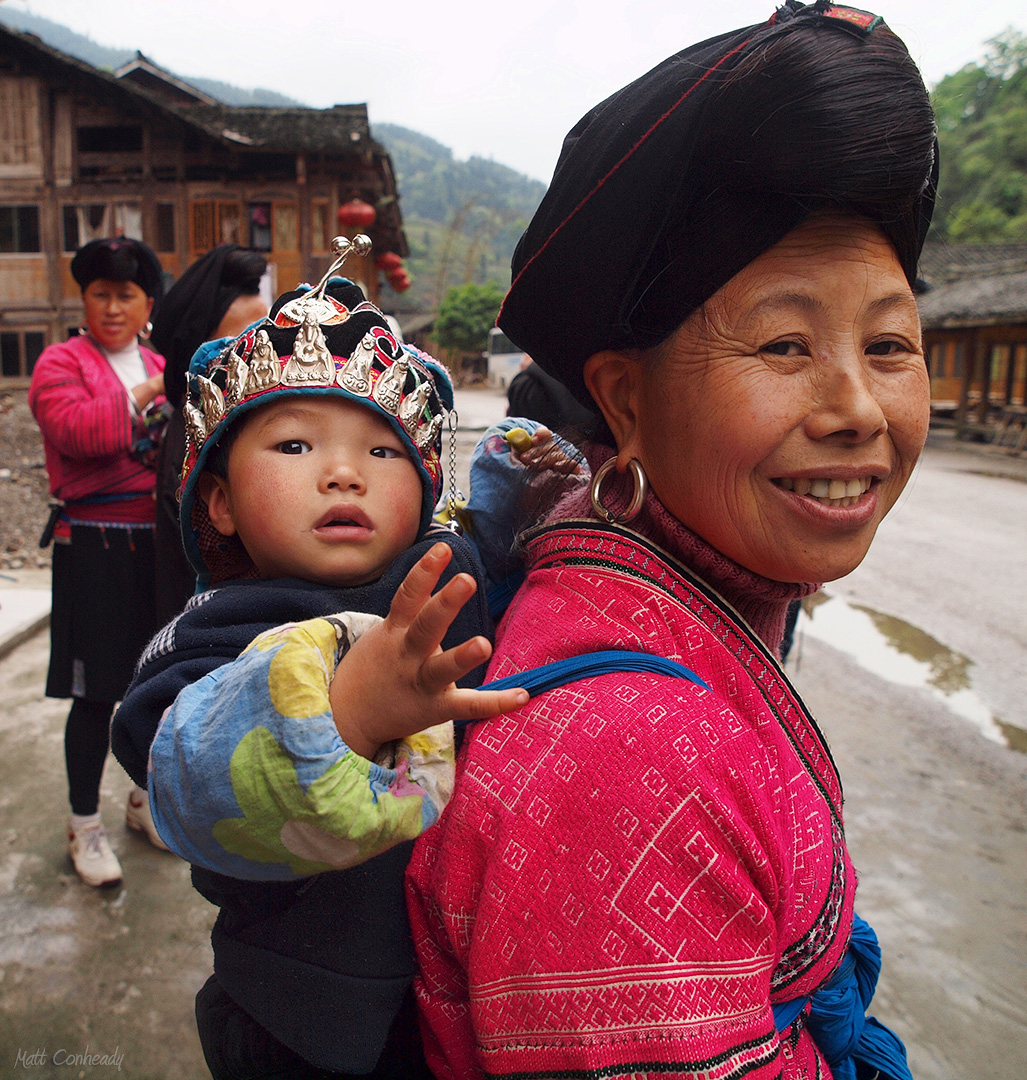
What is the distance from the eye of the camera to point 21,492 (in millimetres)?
9609

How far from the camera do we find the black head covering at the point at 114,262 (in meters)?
3.22

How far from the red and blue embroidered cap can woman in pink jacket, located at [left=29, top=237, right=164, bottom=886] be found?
→ 6.27 feet

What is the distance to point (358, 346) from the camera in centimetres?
124

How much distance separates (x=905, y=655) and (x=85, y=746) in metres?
5.55

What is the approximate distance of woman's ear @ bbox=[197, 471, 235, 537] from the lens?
1307 mm

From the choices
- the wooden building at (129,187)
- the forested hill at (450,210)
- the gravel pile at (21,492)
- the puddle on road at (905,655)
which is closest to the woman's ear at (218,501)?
the puddle on road at (905,655)

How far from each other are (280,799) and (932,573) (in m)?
8.95

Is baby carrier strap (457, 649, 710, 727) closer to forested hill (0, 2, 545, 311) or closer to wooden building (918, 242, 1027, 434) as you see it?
wooden building (918, 242, 1027, 434)

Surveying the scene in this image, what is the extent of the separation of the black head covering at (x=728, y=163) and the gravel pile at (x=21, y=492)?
772 centimetres

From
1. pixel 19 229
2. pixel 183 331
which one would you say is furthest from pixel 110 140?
pixel 183 331

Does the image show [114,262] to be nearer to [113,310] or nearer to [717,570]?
[113,310]

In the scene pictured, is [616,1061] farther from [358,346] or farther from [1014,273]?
[1014,273]

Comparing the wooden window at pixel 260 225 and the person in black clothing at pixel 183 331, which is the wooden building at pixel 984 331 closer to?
the wooden window at pixel 260 225

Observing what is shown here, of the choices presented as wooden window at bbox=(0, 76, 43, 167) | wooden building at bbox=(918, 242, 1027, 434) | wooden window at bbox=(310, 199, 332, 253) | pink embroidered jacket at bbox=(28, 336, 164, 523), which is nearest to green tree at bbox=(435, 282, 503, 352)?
wooden building at bbox=(918, 242, 1027, 434)
